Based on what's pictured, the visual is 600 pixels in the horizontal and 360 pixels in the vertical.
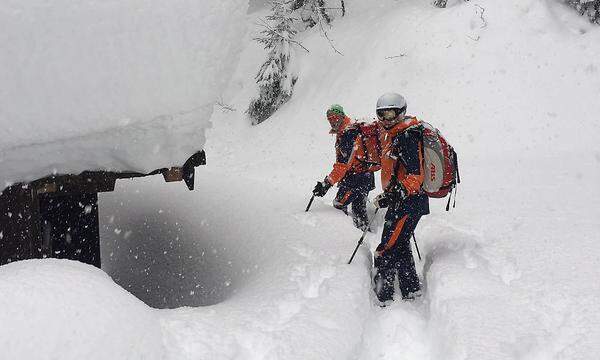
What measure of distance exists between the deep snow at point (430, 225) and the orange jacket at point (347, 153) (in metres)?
0.68

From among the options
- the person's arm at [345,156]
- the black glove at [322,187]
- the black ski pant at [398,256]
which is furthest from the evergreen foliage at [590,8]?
the black ski pant at [398,256]

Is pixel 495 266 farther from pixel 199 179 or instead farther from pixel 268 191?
pixel 199 179

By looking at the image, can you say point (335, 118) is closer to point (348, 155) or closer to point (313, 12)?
point (348, 155)

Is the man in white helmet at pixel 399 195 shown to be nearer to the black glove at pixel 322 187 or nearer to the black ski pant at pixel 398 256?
the black ski pant at pixel 398 256

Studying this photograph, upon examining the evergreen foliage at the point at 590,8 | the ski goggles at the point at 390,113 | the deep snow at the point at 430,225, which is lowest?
the deep snow at the point at 430,225

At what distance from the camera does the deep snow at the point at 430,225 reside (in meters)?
3.94

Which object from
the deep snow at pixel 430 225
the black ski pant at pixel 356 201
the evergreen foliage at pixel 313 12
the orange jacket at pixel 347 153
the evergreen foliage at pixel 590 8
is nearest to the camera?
the deep snow at pixel 430 225

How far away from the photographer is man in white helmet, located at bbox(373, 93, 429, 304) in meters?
4.70

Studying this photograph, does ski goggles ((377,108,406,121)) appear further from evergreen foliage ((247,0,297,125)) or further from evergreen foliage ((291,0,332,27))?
evergreen foliage ((291,0,332,27))

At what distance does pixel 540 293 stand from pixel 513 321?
0.58m

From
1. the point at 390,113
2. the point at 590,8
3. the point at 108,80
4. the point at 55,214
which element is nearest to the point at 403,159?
the point at 390,113

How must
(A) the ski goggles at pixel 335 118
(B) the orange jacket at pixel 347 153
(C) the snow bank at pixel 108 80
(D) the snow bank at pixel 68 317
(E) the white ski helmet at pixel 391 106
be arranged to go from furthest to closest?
(A) the ski goggles at pixel 335 118 < (B) the orange jacket at pixel 347 153 < (E) the white ski helmet at pixel 391 106 < (C) the snow bank at pixel 108 80 < (D) the snow bank at pixel 68 317

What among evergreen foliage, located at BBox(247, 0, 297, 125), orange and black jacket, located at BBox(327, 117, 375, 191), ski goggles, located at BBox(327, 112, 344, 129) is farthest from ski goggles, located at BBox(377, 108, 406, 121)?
evergreen foliage, located at BBox(247, 0, 297, 125)

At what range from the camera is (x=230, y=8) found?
199 inches
